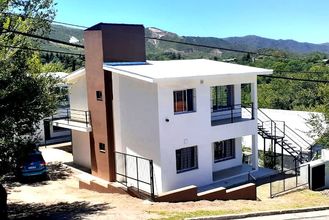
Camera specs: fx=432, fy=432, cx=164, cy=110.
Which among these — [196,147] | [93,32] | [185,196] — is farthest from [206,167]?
[93,32]

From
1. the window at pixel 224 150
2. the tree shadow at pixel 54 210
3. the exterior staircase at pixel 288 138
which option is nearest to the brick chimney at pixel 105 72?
the tree shadow at pixel 54 210

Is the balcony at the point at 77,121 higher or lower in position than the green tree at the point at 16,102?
lower

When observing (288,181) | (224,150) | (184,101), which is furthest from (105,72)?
(288,181)

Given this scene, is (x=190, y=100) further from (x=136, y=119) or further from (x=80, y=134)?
(x=80, y=134)

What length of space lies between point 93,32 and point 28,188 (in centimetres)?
911

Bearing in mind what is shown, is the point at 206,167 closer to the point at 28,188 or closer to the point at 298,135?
the point at 28,188

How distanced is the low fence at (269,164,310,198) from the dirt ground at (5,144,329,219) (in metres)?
0.55

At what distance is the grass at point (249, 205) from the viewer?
53.7ft

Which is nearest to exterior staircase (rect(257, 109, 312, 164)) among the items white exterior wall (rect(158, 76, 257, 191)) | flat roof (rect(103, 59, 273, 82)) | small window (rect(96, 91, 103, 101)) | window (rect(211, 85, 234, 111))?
window (rect(211, 85, 234, 111))

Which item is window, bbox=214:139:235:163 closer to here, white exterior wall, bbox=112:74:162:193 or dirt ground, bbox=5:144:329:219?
dirt ground, bbox=5:144:329:219

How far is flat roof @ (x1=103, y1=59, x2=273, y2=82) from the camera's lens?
20.8 metres

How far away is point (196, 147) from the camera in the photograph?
74.3ft

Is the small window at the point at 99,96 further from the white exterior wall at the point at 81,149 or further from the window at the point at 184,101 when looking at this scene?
the window at the point at 184,101

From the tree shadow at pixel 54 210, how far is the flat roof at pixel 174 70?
6368 mm
